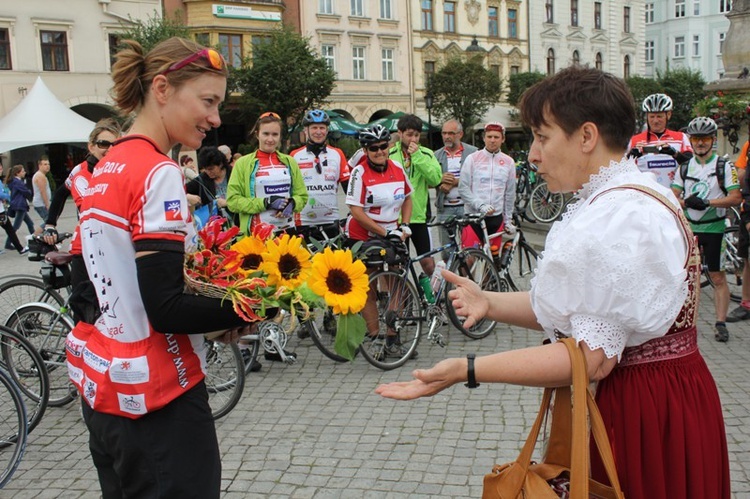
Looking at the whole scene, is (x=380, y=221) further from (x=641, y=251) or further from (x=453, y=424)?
(x=641, y=251)

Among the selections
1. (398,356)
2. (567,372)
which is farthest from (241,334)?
(398,356)

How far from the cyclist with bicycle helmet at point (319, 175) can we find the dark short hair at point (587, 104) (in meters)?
5.45

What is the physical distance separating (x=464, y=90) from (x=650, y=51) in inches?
1410

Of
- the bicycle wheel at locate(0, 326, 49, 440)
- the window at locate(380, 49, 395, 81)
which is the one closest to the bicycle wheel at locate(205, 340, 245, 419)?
the bicycle wheel at locate(0, 326, 49, 440)

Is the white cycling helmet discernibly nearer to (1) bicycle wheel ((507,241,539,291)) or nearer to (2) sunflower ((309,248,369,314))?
(1) bicycle wheel ((507,241,539,291))

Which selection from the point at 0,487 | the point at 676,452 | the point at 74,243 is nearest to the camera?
the point at 676,452

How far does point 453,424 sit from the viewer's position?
4.79 m

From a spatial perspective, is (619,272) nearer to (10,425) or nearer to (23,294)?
(10,425)

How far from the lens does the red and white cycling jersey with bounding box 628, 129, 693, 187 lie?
8008mm

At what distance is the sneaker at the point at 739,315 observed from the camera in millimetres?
7289

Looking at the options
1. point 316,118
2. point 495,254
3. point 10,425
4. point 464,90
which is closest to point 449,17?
point 464,90

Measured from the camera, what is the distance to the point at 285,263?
233 centimetres

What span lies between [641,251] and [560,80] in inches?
21.7

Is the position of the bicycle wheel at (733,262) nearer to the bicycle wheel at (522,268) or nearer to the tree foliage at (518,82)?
the bicycle wheel at (522,268)
